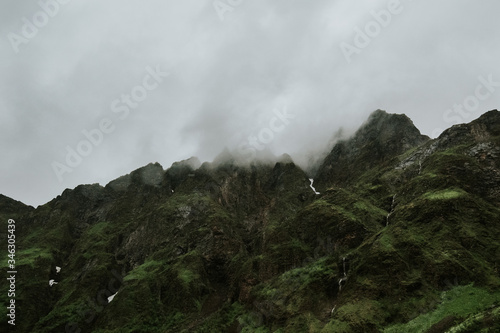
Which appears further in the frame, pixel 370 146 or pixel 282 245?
pixel 370 146

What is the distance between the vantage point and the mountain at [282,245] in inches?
2255

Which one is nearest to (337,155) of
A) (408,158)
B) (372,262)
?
(408,158)

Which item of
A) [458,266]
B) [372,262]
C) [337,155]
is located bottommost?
[458,266]

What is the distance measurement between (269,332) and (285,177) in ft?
373

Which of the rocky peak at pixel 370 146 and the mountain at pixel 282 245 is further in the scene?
the rocky peak at pixel 370 146

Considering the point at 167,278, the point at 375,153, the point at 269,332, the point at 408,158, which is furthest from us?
the point at 375,153

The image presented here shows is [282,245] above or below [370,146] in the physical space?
below

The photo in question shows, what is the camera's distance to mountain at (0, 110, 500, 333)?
57.3m

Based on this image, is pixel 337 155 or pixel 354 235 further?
pixel 337 155

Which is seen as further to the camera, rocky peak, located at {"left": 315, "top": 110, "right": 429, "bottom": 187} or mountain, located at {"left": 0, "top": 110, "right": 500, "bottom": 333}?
rocky peak, located at {"left": 315, "top": 110, "right": 429, "bottom": 187}

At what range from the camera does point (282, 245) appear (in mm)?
93375

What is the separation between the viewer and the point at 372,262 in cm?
6456

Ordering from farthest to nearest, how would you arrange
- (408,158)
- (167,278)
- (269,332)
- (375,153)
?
(375,153), (408,158), (167,278), (269,332)

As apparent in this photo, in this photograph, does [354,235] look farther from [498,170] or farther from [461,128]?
[461,128]
